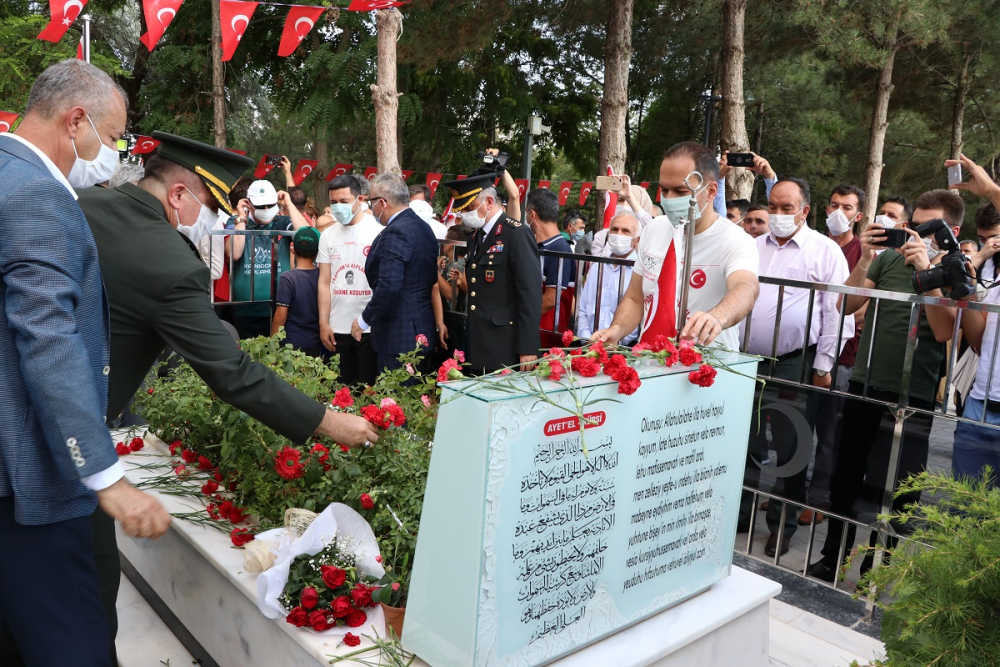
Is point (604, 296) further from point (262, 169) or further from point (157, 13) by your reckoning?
point (262, 169)

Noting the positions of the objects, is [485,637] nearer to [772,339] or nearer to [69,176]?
[69,176]

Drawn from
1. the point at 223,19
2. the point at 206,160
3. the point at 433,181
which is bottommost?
the point at 206,160

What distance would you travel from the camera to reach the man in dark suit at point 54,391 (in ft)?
6.05

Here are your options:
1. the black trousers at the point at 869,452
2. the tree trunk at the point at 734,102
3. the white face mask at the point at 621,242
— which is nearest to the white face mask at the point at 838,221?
the white face mask at the point at 621,242

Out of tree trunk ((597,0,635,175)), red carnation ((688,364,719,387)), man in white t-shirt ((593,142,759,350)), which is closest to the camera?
red carnation ((688,364,719,387))

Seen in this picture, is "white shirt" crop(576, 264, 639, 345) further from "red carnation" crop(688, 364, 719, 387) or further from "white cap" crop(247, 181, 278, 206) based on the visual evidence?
"white cap" crop(247, 181, 278, 206)

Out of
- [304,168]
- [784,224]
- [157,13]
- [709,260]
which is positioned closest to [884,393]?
[709,260]

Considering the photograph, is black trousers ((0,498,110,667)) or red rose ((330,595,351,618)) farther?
red rose ((330,595,351,618))

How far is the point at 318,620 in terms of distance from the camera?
237 cm

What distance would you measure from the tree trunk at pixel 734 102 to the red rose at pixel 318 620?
11948 mm

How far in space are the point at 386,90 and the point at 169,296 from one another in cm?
694

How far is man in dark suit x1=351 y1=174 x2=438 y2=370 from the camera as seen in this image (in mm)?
5453

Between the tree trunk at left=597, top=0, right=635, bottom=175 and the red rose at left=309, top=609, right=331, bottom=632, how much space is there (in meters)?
11.1

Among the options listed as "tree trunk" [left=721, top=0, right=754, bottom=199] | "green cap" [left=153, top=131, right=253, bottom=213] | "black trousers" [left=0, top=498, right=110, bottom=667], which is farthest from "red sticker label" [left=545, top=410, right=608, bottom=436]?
"tree trunk" [left=721, top=0, right=754, bottom=199]
